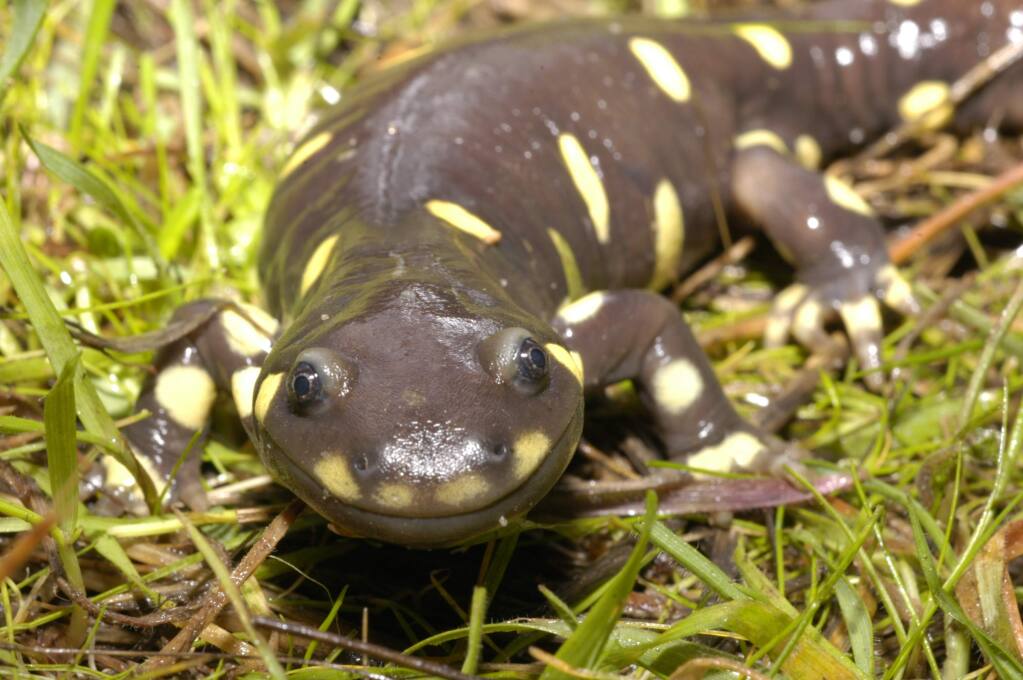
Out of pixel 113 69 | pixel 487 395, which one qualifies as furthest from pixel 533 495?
pixel 113 69

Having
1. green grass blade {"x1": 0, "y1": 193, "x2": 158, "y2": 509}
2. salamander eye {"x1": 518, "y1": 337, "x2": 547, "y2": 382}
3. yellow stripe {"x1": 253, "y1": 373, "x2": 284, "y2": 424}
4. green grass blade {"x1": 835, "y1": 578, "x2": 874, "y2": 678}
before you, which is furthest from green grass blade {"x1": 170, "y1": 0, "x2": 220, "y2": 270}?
green grass blade {"x1": 835, "y1": 578, "x2": 874, "y2": 678}

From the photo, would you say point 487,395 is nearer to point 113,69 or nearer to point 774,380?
point 774,380

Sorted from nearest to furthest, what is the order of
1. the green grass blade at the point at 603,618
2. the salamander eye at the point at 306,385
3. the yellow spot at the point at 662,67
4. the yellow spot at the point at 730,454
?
1. the green grass blade at the point at 603,618
2. the salamander eye at the point at 306,385
3. the yellow spot at the point at 730,454
4. the yellow spot at the point at 662,67

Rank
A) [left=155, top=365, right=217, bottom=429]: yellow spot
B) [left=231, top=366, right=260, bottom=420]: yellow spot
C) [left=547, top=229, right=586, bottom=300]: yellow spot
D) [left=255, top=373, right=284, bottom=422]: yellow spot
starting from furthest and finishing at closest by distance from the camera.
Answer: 1. [left=547, top=229, right=586, bottom=300]: yellow spot
2. [left=155, top=365, right=217, bottom=429]: yellow spot
3. [left=231, top=366, right=260, bottom=420]: yellow spot
4. [left=255, top=373, right=284, bottom=422]: yellow spot

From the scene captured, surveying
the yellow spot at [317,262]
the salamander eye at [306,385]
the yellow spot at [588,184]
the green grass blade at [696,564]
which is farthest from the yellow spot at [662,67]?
the salamander eye at [306,385]

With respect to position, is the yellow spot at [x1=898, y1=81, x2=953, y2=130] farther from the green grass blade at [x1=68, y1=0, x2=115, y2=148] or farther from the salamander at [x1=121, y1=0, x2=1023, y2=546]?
the green grass blade at [x1=68, y1=0, x2=115, y2=148]

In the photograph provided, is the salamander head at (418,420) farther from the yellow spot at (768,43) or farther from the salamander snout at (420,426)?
the yellow spot at (768,43)
